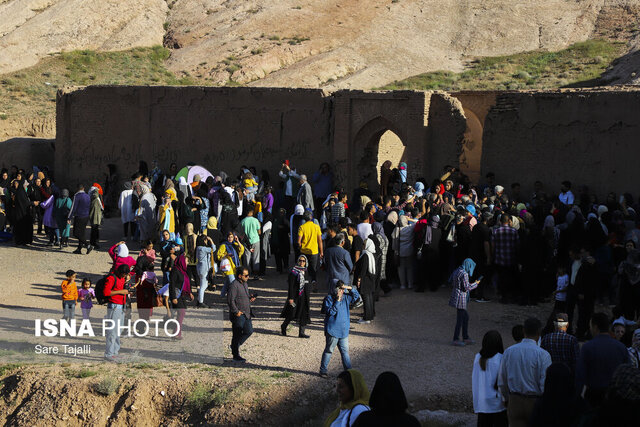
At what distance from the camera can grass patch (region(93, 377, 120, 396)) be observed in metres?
11.6

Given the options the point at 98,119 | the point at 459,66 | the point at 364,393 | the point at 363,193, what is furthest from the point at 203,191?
the point at 459,66

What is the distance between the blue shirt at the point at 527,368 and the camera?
8.20m

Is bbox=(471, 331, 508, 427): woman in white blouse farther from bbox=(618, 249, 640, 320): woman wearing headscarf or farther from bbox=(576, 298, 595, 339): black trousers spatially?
bbox=(576, 298, 595, 339): black trousers

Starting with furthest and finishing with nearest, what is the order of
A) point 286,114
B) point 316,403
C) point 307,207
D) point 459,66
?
point 459,66 → point 286,114 → point 307,207 → point 316,403

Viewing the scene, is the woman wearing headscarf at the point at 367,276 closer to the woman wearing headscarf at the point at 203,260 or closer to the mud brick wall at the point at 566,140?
the woman wearing headscarf at the point at 203,260

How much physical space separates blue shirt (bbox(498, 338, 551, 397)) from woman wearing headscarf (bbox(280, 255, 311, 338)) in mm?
5043

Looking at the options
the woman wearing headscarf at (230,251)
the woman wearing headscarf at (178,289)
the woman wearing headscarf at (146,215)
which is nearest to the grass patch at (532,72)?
the woman wearing headscarf at (146,215)

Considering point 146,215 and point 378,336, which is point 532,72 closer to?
point 146,215

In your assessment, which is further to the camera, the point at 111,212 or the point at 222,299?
the point at 111,212

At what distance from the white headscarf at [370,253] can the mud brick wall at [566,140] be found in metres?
5.96

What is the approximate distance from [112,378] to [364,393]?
18.9 ft

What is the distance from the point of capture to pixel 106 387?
11.6m

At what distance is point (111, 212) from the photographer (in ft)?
77.0

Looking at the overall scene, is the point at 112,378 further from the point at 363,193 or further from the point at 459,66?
the point at 459,66
